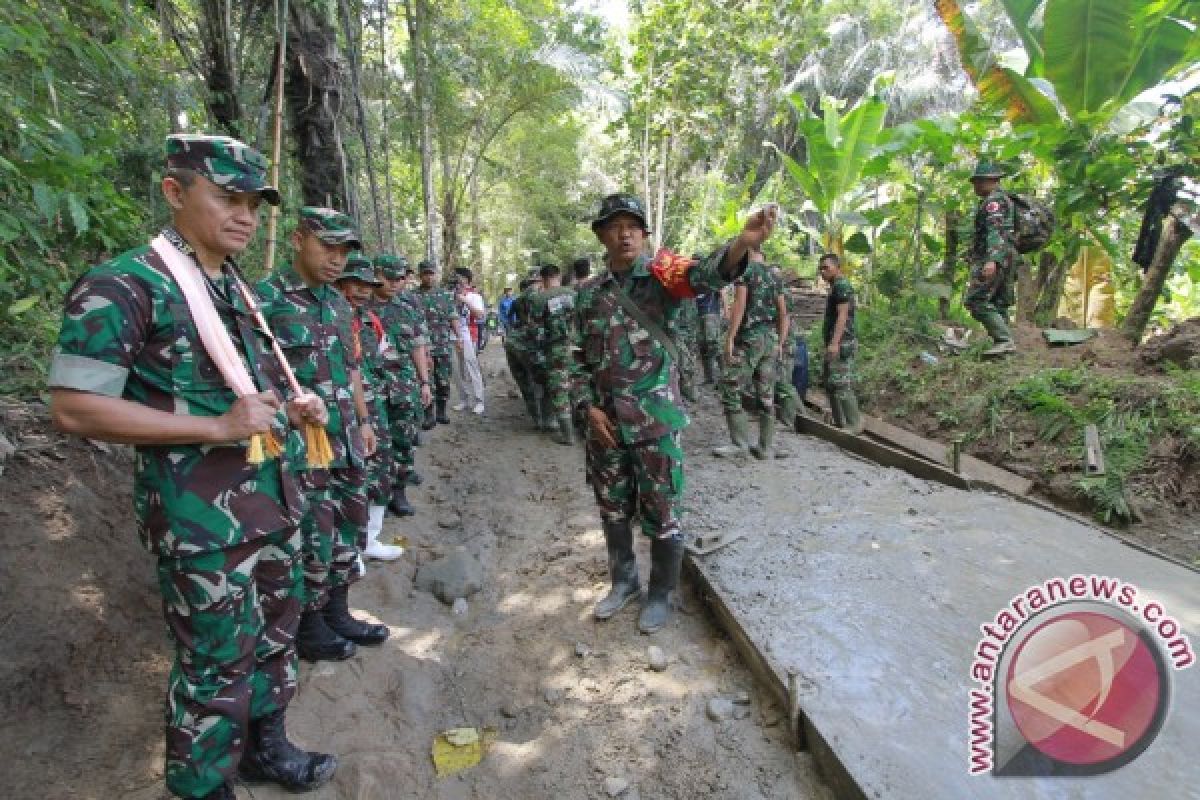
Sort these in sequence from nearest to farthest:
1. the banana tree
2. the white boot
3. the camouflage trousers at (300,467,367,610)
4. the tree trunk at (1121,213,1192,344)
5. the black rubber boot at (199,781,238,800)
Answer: the black rubber boot at (199,781,238,800)
the camouflage trousers at (300,467,367,610)
the white boot
the tree trunk at (1121,213,1192,344)
the banana tree

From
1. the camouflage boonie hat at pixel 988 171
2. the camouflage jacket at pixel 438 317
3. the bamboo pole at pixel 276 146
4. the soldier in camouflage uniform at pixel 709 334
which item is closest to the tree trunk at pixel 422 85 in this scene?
the camouflage jacket at pixel 438 317

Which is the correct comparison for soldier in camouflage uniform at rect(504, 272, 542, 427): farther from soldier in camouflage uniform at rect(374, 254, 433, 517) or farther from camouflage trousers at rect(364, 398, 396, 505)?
camouflage trousers at rect(364, 398, 396, 505)

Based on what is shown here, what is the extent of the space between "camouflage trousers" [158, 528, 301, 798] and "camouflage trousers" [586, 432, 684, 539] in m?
1.73

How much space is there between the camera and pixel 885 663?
2.62 metres

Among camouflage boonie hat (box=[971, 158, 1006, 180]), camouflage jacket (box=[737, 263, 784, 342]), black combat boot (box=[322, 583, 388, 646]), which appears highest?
camouflage boonie hat (box=[971, 158, 1006, 180])

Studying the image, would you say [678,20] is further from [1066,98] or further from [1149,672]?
[1149,672]

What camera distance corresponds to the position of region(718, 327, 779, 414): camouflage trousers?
6062 mm

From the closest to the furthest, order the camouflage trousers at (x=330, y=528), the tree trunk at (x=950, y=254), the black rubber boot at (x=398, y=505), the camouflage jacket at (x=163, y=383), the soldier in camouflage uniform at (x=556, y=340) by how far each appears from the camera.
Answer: the camouflage jacket at (x=163, y=383) → the camouflage trousers at (x=330, y=528) → the black rubber boot at (x=398, y=505) → the soldier in camouflage uniform at (x=556, y=340) → the tree trunk at (x=950, y=254)

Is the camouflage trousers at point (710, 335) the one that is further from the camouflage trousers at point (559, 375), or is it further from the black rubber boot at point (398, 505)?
the black rubber boot at point (398, 505)

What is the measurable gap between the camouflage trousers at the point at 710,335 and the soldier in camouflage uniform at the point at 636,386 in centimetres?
663

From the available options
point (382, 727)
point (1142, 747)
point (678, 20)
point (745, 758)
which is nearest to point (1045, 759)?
point (1142, 747)

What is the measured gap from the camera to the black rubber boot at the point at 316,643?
301 centimetres

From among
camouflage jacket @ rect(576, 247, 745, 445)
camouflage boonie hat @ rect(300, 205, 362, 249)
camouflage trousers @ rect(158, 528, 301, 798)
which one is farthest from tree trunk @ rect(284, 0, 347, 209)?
camouflage trousers @ rect(158, 528, 301, 798)

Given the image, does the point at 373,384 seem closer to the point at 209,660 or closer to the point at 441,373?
the point at 209,660
